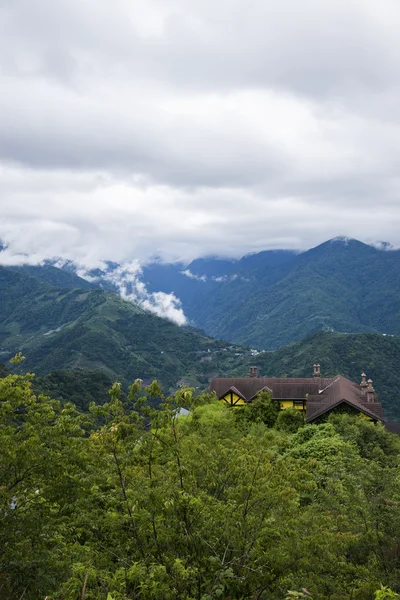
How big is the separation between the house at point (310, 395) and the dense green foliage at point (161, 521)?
73.8 feet

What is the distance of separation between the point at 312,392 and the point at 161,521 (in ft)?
123

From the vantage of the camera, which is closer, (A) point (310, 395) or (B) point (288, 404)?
(A) point (310, 395)

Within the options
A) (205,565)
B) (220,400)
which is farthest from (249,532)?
(220,400)

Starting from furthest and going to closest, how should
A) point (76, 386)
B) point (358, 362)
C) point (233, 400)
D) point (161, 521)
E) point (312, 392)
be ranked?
point (358, 362)
point (76, 386)
point (233, 400)
point (312, 392)
point (161, 521)

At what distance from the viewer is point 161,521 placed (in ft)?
40.2

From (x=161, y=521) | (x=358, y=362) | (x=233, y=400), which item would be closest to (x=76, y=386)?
(x=358, y=362)

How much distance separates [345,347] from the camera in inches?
7525

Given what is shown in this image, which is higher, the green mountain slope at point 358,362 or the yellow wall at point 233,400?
the yellow wall at point 233,400

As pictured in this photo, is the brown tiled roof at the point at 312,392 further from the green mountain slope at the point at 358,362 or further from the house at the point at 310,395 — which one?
the green mountain slope at the point at 358,362

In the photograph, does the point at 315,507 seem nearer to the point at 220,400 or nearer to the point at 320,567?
the point at 320,567

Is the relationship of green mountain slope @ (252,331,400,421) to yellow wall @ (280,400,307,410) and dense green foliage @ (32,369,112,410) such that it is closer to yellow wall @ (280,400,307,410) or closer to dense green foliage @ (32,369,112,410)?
dense green foliage @ (32,369,112,410)

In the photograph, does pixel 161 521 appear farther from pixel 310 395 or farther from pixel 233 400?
pixel 233 400

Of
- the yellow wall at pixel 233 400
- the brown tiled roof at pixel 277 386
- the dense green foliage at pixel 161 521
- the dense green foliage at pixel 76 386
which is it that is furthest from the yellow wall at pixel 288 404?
the dense green foliage at pixel 76 386

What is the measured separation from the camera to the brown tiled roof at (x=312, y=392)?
40188mm
